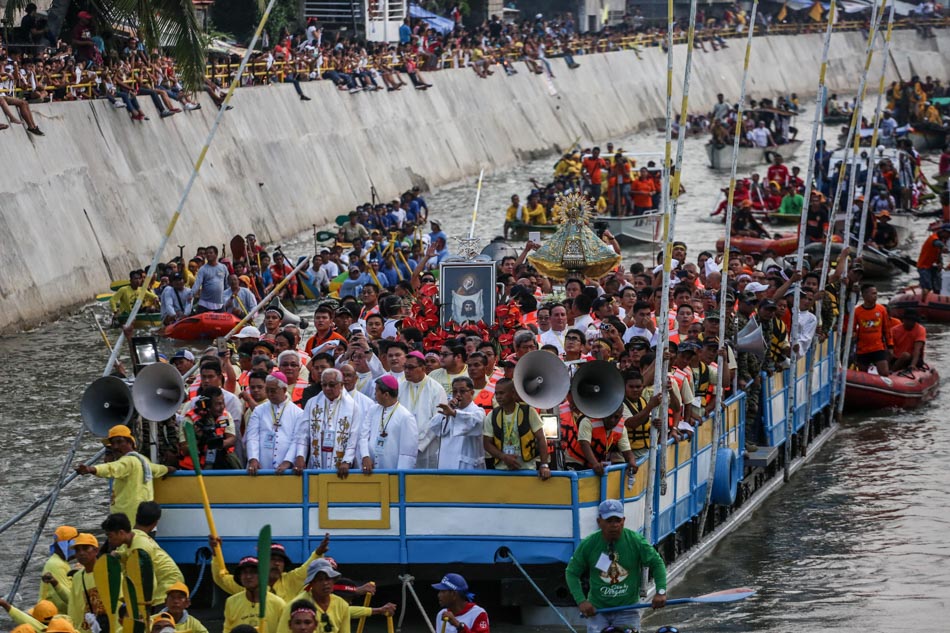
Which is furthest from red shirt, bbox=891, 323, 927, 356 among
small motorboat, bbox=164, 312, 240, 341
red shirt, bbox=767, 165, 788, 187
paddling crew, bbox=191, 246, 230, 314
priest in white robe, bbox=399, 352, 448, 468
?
red shirt, bbox=767, 165, 788, 187

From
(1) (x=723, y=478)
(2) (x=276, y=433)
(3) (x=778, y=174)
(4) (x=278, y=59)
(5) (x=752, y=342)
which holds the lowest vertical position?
(3) (x=778, y=174)

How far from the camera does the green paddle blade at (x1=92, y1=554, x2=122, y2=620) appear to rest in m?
10.9

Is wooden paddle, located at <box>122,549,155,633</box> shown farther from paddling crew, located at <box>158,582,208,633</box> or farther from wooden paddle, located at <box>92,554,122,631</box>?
paddling crew, located at <box>158,582,208,633</box>

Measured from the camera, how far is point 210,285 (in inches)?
1086

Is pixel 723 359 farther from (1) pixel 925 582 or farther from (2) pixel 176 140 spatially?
(2) pixel 176 140

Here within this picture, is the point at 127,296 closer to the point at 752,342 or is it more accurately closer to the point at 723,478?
the point at 752,342

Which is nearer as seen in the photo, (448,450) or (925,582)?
(448,450)

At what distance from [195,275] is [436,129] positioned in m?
22.8

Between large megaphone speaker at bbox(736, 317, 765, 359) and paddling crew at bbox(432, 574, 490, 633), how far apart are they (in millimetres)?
6896

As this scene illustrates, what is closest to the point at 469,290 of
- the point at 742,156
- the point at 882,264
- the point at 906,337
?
the point at 906,337

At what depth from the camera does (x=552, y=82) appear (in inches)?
2438

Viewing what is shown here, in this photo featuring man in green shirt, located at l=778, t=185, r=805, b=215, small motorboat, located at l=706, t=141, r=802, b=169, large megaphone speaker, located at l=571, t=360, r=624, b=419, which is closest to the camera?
large megaphone speaker, located at l=571, t=360, r=624, b=419

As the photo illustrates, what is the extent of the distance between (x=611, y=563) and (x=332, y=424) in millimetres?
2896

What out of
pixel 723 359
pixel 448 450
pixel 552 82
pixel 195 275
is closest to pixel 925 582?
pixel 723 359
